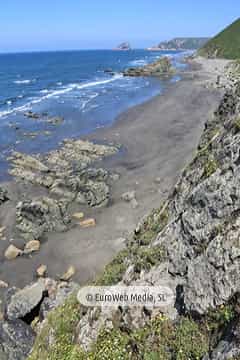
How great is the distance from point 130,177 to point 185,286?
2458 centimetres

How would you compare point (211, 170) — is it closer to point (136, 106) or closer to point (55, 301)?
point (55, 301)

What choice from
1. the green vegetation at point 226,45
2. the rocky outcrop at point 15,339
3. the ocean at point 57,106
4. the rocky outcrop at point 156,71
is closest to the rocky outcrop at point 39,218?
the rocky outcrop at point 15,339

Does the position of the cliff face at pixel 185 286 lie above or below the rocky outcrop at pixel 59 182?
above

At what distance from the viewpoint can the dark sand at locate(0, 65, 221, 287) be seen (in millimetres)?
23531

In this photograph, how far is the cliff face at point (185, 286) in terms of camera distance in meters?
9.18

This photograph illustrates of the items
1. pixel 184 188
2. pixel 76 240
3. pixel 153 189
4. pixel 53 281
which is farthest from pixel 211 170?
pixel 153 189

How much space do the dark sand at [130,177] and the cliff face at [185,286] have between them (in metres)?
9.81

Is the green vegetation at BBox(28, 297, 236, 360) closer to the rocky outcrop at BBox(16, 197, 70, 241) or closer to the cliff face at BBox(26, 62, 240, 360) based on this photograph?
the cliff face at BBox(26, 62, 240, 360)

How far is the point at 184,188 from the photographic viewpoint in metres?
14.5

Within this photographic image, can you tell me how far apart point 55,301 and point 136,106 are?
5360 centimetres

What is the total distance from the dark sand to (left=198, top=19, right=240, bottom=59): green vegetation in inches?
3458

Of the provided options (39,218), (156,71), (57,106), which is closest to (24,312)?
(39,218)

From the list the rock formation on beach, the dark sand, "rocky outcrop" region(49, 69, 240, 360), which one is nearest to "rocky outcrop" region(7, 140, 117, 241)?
the rock formation on beach

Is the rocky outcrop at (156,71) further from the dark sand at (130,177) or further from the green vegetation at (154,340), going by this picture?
the green vegetation at (154,340)
